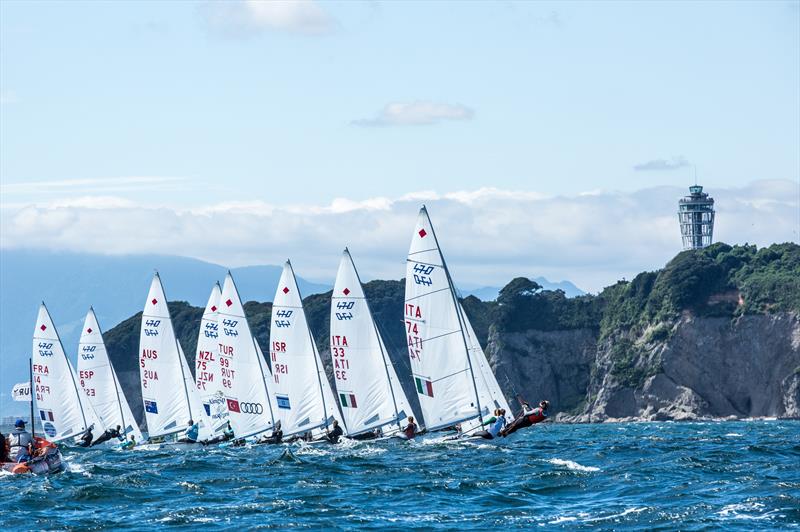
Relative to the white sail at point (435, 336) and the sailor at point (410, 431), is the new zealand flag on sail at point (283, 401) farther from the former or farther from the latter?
the white sail at point (435, 336)

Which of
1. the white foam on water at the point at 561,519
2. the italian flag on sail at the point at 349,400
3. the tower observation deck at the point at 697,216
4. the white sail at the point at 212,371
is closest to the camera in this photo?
the white foam on water at the point at 561,519

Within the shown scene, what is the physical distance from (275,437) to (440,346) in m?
13.9

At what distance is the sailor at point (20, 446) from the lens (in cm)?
4731

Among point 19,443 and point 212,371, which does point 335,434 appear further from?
point 19,443

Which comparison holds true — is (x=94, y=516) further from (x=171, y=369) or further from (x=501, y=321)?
(x=501, y=321)

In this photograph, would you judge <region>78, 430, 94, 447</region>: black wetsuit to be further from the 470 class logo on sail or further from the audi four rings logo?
the 470 class logo on sail

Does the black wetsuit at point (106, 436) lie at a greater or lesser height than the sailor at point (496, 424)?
lesser

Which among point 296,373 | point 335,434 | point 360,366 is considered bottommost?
point 335,434

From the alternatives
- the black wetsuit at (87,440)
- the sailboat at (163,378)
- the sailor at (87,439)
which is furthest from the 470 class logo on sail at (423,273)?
the black wetsuit at (87,440)

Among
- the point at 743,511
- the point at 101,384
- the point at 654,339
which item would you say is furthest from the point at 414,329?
the point at 654,339

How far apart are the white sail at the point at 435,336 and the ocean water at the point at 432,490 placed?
1682 millimetres

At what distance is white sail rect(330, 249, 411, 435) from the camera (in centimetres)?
5859

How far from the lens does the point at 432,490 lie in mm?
39531

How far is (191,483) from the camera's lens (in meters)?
43.2
